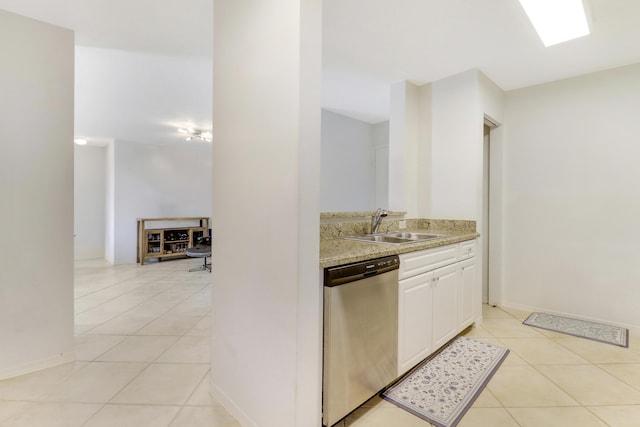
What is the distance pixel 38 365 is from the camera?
2.01 metres

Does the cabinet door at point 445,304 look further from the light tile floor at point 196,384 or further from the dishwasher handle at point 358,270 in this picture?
the dishwasher handle at point 358,270

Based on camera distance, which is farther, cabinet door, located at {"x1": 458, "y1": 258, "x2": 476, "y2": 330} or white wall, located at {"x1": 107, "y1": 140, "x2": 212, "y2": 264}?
white wall, located at {"x1": 107, "y1": 140, "x2": 212, "y2": 264}

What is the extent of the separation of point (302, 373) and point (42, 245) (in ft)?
6.73

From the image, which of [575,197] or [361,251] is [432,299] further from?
[575,197]

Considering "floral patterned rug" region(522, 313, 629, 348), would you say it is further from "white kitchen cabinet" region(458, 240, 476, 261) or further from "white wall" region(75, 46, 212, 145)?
"white wall" region(75, 46, 212, 145)

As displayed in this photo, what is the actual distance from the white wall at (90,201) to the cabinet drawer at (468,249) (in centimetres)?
717

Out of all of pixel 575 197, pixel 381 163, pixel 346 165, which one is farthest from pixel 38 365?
pixel 575 197

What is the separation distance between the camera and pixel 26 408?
1636 mm

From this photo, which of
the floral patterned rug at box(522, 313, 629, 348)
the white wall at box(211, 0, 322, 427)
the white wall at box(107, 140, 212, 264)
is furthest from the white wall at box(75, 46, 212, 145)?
the floral patterned rug at box(522, 313, 629, 348)

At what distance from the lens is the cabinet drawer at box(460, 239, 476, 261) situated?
2500mm

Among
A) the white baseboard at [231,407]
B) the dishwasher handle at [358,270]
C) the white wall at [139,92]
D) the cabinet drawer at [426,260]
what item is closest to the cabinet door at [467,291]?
the cabinet drawer at [426,260]

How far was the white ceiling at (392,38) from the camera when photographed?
1923mm

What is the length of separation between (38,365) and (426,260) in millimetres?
2796

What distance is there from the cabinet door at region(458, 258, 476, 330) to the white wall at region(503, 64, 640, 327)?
0.98 meters
